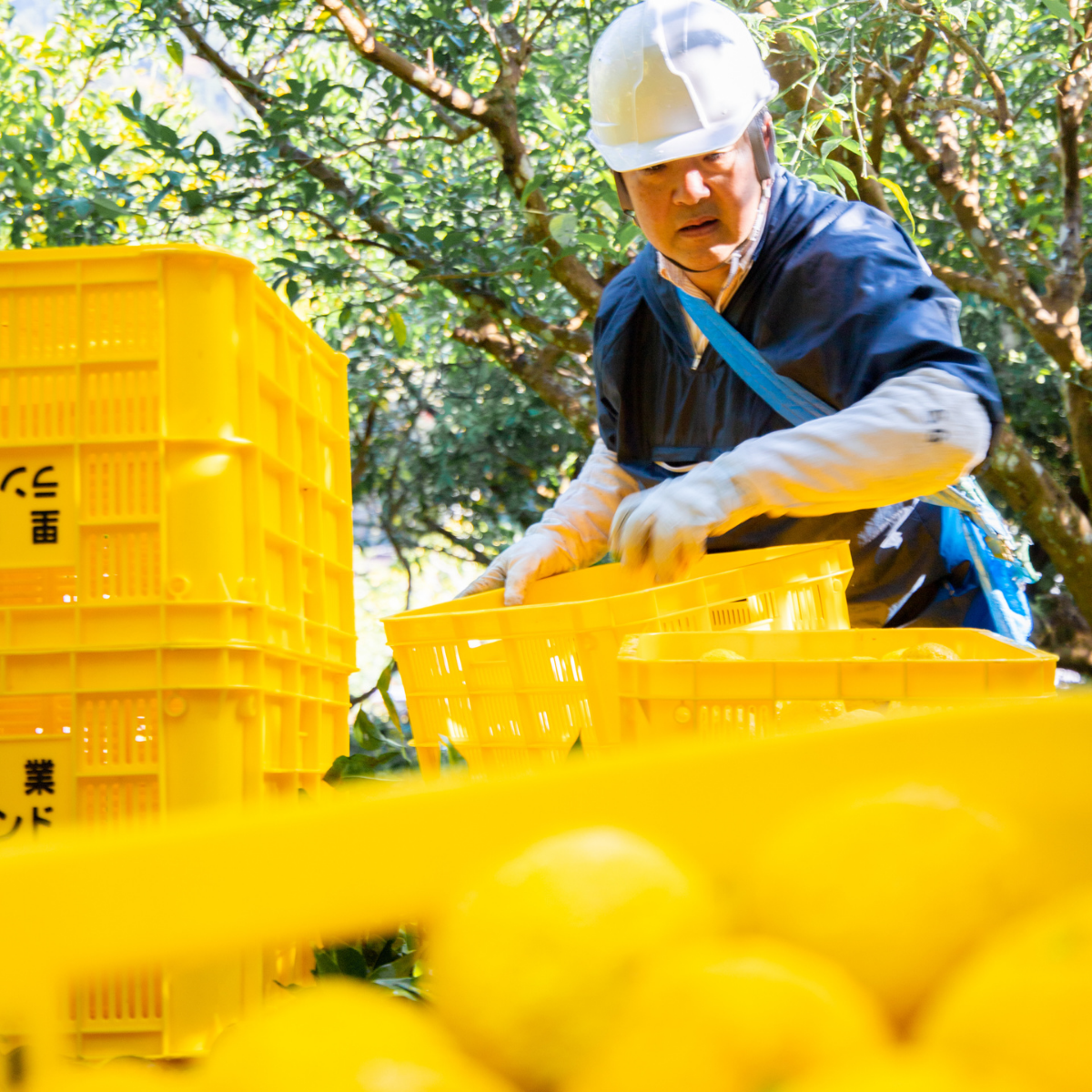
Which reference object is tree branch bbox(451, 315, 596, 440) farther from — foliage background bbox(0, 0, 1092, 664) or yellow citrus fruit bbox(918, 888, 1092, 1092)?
yellow citrus fruit bbox(918, 888, 1092, 1092)

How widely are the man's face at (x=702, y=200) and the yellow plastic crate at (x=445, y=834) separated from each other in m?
1.70

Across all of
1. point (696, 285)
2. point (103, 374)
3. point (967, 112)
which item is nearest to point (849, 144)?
point (696, 285)

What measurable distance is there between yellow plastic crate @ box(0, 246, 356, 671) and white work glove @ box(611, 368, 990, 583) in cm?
55

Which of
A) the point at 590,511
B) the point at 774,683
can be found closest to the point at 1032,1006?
the point at 774,683

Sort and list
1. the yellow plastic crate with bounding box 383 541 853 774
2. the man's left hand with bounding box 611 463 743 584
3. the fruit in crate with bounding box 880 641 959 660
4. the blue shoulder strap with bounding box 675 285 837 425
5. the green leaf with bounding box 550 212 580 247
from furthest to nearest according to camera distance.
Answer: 1. the green leaf with bounding box 550 212 580 247
2. the blue shoulder strap with bounding box 675 285 837 425
3. the man's left hand with bounding box 611 463 743 584
4. the yellow plastic crate with bounding box 383 541 853 774
5. the fruit in crate with bounding box 880 641 959 660

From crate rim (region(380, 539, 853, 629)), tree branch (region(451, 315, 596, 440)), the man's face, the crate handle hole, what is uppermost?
tree branch (region(451, 315, 596, 440))

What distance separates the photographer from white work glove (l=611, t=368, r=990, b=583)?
5.08 ft

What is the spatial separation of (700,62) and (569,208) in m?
2.79

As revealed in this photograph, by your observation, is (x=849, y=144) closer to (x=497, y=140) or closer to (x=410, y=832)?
(x=497, y=140)

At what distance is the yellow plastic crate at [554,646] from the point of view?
1433mm

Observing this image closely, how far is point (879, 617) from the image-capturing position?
2355 millimetres

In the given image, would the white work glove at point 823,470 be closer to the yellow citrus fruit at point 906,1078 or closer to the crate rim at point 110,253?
the crate rim at point 110,253

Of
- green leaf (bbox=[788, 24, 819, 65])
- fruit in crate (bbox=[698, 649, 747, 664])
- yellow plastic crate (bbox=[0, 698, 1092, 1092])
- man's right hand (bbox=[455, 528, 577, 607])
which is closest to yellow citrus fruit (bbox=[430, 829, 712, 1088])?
yellow plastic crate (bbox=[0, 698, 1092, 1092])

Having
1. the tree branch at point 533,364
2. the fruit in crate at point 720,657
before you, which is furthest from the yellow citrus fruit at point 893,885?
the tree branch at point 533,364
